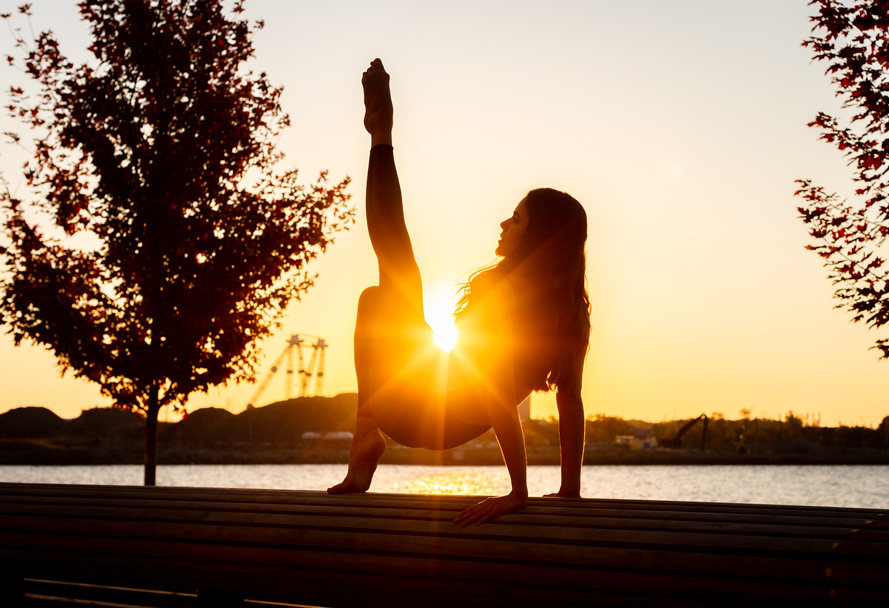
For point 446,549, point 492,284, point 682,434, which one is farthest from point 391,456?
point 446,549

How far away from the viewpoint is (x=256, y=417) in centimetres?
13412

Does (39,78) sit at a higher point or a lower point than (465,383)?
higher

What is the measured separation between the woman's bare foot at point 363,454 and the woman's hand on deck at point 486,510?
4.23ft

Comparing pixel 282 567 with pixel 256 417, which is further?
pixel 256 417

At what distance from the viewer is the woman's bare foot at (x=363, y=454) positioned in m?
4.38

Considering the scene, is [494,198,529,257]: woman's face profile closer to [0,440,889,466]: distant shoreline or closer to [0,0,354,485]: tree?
[0,0,354,485]: tree

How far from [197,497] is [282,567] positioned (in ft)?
3.47

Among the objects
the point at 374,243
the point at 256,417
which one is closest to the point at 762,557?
the point at 374,243

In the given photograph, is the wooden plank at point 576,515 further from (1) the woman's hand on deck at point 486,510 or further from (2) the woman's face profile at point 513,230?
(2) the woman's face profile at point 513,230

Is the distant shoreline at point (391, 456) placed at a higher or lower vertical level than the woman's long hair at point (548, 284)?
lower

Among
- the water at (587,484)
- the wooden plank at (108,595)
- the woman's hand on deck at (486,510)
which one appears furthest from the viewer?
the water at (587,484)

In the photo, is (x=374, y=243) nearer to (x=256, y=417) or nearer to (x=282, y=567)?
(x=282, y=567)

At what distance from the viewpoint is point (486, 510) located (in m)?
3.09

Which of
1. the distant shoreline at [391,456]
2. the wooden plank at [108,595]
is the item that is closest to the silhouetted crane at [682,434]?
the distant shoreline at [391,456]
